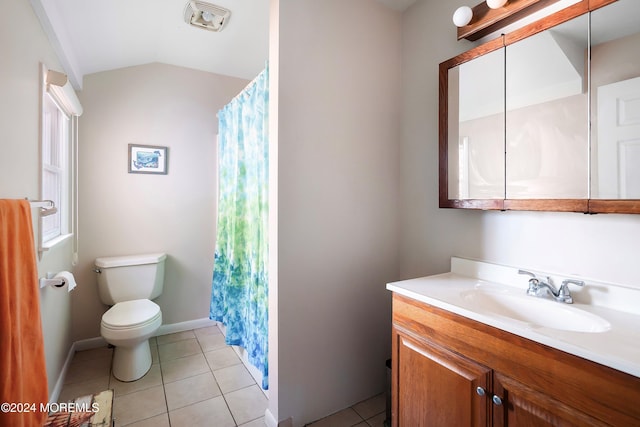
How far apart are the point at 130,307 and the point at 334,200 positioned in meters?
1.85

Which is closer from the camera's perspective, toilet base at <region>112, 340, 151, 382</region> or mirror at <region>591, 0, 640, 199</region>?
mirror at <region>591, 0, 640, 199</region>

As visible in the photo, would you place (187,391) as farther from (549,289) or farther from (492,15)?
(492,15)

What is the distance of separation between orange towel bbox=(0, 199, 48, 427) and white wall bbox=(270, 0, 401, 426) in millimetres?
958

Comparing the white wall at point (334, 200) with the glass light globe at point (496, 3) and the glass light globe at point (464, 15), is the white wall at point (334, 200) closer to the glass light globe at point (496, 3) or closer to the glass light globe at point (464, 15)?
the glass light globe at point (464, 15)

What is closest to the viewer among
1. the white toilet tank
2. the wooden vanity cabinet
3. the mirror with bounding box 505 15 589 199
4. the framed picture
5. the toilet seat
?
the wooden vanity cabinet

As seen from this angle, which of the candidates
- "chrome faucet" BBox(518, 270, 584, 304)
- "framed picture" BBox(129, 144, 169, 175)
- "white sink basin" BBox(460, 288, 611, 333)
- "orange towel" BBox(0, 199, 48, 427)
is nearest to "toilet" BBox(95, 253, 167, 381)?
"framed picture" BBox(129, 144, 169, 175)

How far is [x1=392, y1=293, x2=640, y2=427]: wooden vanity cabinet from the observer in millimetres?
763

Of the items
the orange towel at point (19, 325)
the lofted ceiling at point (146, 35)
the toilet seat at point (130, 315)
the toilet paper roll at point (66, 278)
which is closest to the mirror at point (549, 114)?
the lofted ceiling at point (146, 35)

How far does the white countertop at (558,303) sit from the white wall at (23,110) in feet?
5.83

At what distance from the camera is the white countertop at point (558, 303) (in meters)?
0.78

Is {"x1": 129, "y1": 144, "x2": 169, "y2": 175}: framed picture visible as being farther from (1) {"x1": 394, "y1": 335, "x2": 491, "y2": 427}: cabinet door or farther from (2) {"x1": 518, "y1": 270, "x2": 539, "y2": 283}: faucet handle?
(2) {"x1": 518, "y1": 270, "x2": 539, "y2": 283}: faucet handle

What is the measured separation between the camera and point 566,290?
3.88ft

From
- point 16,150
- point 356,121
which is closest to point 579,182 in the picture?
point 356,121

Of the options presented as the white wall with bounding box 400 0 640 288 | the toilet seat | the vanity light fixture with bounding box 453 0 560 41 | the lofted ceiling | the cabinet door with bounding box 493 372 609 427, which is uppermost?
the lofted ceiling
